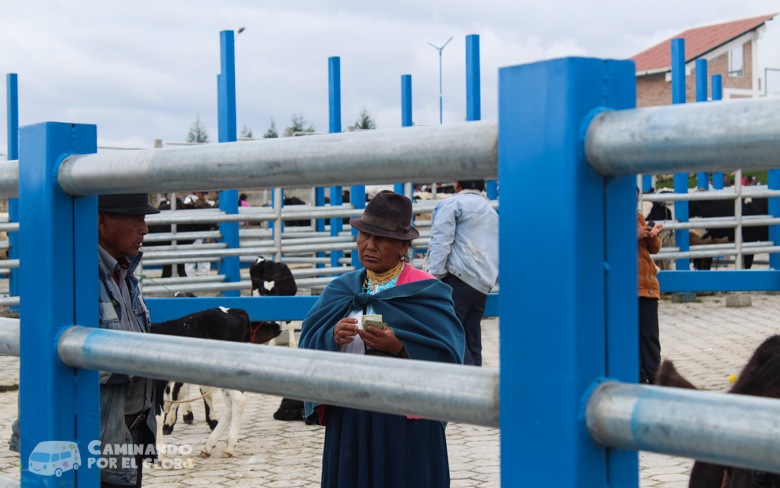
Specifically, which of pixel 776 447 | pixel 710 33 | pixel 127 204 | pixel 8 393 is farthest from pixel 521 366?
pixel 710 33

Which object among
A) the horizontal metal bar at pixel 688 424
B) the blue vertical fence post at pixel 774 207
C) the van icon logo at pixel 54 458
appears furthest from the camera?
the blue vertical fence post at pixel 774 207

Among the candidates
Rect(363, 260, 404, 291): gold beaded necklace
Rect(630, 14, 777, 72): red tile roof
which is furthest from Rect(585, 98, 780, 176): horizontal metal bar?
Rect(630, 14, 777, 72): red tile roof

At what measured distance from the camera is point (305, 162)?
1.24 m

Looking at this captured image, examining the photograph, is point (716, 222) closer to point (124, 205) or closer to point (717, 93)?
point (717, 93)

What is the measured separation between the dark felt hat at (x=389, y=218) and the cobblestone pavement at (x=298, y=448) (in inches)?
74.8

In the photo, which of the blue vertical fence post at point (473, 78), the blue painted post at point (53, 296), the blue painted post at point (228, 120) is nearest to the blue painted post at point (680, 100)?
the blue vertical fence post at point (473, 78)

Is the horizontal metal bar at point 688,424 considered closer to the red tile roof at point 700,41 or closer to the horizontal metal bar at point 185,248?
the horizontal metal bar at point 185,248

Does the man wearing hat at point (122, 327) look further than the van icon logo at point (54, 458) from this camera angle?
Yes

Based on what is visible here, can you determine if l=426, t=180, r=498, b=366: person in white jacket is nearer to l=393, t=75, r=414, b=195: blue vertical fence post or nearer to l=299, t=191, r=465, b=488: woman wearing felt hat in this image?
l=299, t=191, r=465, b=488: woman wearing felt hat

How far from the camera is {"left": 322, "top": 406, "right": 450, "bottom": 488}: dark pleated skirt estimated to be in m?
3.44

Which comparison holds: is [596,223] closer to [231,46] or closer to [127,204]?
[127,204]

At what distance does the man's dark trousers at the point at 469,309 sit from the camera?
7188mm

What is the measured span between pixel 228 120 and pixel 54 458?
349 inches

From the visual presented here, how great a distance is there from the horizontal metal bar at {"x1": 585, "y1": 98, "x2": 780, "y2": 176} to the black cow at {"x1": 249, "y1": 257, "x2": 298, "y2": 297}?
26.6ft
